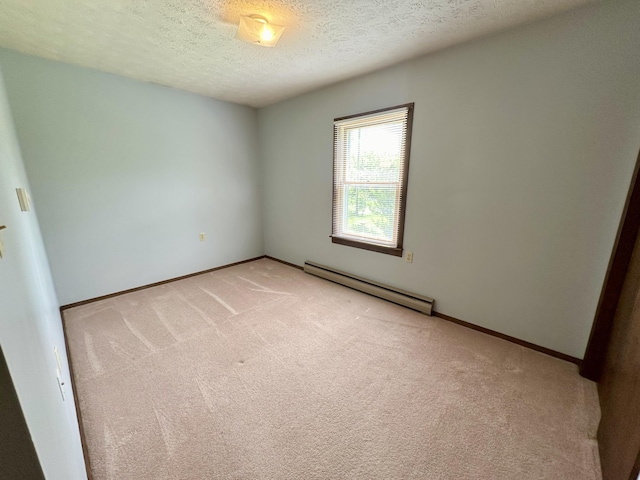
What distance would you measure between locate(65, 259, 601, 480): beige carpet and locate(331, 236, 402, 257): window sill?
2.11 ft

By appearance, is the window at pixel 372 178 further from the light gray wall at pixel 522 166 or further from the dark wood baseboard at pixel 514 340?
the dark wood baseboard at pixel 514 340

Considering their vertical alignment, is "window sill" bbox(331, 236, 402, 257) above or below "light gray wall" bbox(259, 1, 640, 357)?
below

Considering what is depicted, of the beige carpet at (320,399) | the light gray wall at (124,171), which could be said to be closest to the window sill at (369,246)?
the beige carpet at (320,399)

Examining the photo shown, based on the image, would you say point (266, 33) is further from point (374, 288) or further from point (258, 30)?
point (374, 288)

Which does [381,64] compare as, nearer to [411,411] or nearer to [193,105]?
[193,105]

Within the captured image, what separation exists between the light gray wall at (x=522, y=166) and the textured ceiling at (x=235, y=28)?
0.72ft

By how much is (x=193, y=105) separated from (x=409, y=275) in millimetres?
3338

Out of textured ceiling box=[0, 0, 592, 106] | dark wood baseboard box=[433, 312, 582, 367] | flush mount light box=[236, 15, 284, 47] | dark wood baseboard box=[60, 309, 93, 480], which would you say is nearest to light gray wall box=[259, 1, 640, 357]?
dark wood baseboard box=[433, 312, 582, 367]

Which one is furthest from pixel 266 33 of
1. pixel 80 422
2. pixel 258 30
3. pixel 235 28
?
pixel 80 422

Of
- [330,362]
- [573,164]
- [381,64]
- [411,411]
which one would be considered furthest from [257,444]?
[381,64]

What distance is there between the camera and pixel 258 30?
176cm

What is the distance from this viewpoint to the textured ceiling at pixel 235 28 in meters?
1.64

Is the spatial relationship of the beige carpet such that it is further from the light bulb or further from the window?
the light bulb

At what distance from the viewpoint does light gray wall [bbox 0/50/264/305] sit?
2.43 meters
